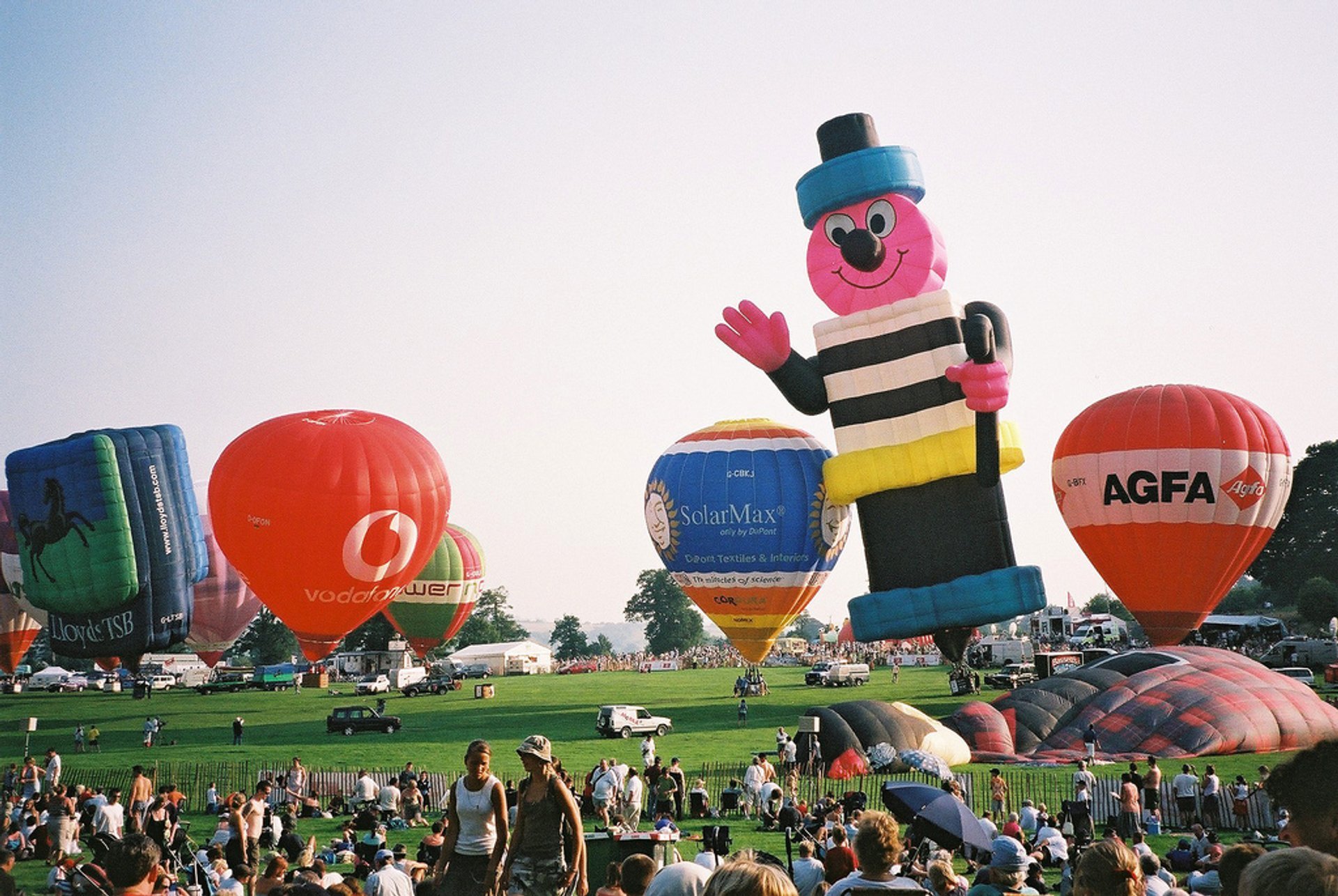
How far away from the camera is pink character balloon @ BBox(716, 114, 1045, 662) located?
1103 inches

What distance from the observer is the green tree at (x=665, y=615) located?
373 feet

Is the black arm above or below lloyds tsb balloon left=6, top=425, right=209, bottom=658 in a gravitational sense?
above

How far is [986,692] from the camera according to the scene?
121 feet

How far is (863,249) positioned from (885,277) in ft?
2.49

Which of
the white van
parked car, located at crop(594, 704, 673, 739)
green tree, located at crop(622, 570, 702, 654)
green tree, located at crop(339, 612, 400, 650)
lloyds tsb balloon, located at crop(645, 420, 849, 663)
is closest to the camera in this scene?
parked car, located at crop(594, 704, 673, 739)

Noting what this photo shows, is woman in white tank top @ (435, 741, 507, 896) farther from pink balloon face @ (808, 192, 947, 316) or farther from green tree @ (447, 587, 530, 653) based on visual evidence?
green tree @ (447, 587, 530, 653)

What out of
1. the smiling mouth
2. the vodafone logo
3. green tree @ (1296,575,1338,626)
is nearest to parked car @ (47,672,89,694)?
the vodafone logo

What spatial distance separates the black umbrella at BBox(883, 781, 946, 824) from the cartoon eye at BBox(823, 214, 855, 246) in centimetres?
1758

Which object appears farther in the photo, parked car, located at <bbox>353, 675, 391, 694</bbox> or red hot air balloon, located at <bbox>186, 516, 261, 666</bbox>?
red hot air balloon, located at <bbox>186, 516, 261, 666</bbox>

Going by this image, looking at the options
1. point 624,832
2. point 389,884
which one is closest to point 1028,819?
point 624,832

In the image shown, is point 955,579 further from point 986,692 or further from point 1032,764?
point 986,692

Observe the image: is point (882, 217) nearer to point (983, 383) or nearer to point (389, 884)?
point (983, 383)

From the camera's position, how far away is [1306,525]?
241 ft

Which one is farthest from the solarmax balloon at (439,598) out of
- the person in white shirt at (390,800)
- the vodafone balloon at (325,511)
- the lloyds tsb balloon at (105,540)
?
the person in white shirt at (390,800)
